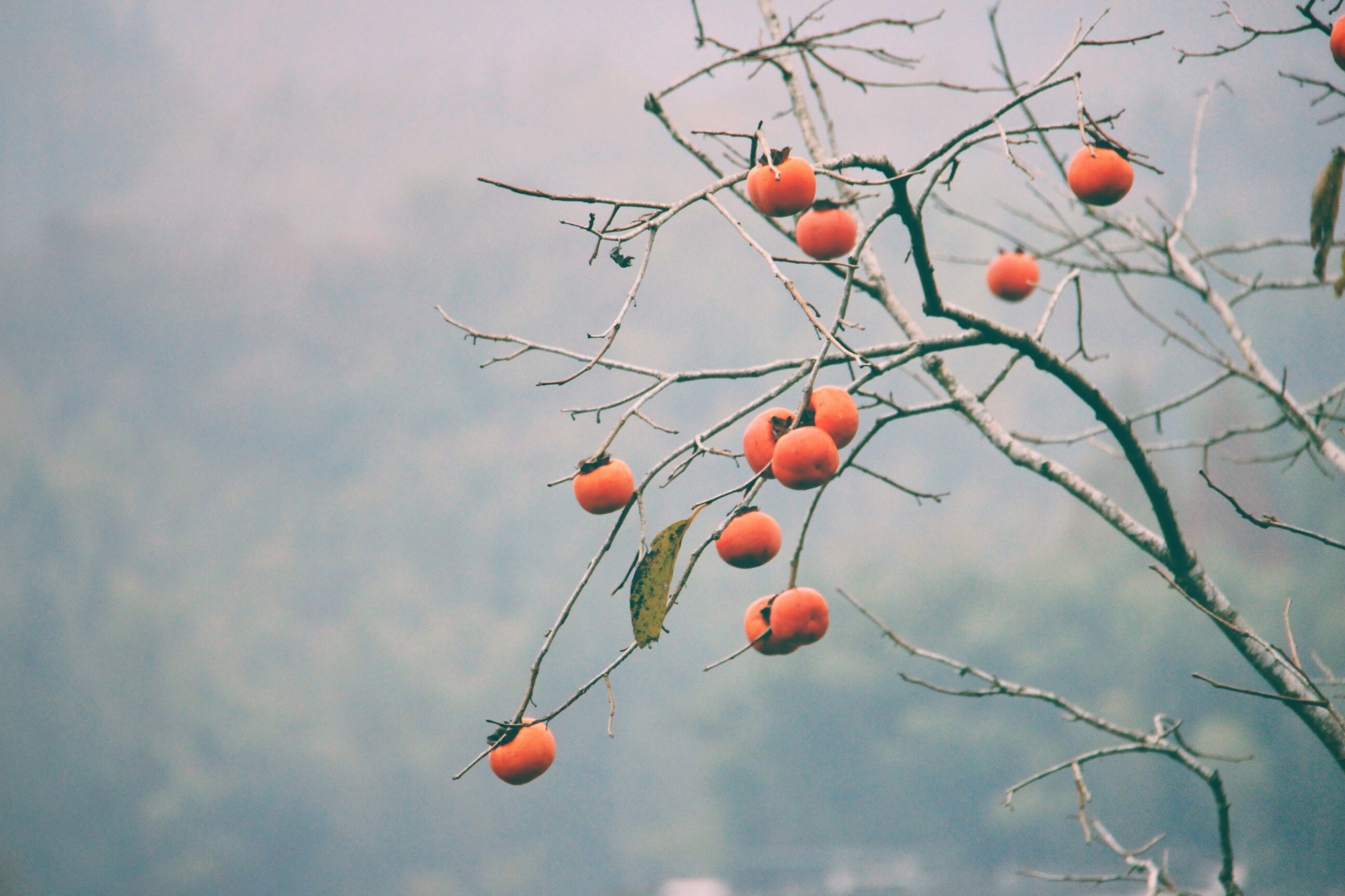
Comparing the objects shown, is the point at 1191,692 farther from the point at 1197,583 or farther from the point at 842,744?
the point at 1197,583

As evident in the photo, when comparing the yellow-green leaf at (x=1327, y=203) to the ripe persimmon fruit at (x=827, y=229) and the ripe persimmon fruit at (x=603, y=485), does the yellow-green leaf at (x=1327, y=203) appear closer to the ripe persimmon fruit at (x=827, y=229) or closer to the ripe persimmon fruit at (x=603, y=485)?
the ripe persimmon fruit at (x=827, y=229)

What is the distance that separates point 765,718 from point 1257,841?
12.1 meters

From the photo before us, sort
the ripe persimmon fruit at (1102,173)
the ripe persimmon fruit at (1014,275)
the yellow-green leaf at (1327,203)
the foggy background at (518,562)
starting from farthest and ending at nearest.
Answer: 1. the foggy background at (518,562)
2. the ripe persimmon fruit at (1014,275)
3. the yellow-green leaf at (1327,203)
4. the ripe persimmon fruit at (1102,173)

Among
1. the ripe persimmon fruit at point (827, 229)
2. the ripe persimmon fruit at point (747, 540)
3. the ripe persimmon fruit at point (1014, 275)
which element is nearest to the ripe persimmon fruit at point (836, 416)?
the ripe persimmon fruit at point (747, 540)

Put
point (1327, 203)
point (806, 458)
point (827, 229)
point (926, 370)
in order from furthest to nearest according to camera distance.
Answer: point (926, 370) < point (1327, 203) < point (827, 229) < point (806, 458)

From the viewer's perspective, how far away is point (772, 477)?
3.70 ft

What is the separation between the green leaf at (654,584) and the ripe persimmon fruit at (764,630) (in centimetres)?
17

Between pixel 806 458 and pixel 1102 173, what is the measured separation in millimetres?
715

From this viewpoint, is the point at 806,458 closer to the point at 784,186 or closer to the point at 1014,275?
the point at 784,186

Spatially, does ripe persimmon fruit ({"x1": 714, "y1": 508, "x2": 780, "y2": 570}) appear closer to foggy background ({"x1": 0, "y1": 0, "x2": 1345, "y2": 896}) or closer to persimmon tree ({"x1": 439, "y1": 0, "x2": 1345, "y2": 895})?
persimmon tree ({"x1": 439, "y1": 0, "x2": 1345, "y2": 895})

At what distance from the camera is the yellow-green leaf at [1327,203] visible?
5.22 feet

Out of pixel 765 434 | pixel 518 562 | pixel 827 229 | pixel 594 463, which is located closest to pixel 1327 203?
pixel 827 229

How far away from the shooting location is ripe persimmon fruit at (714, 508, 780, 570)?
122 centimetres

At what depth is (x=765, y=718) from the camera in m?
28.3
